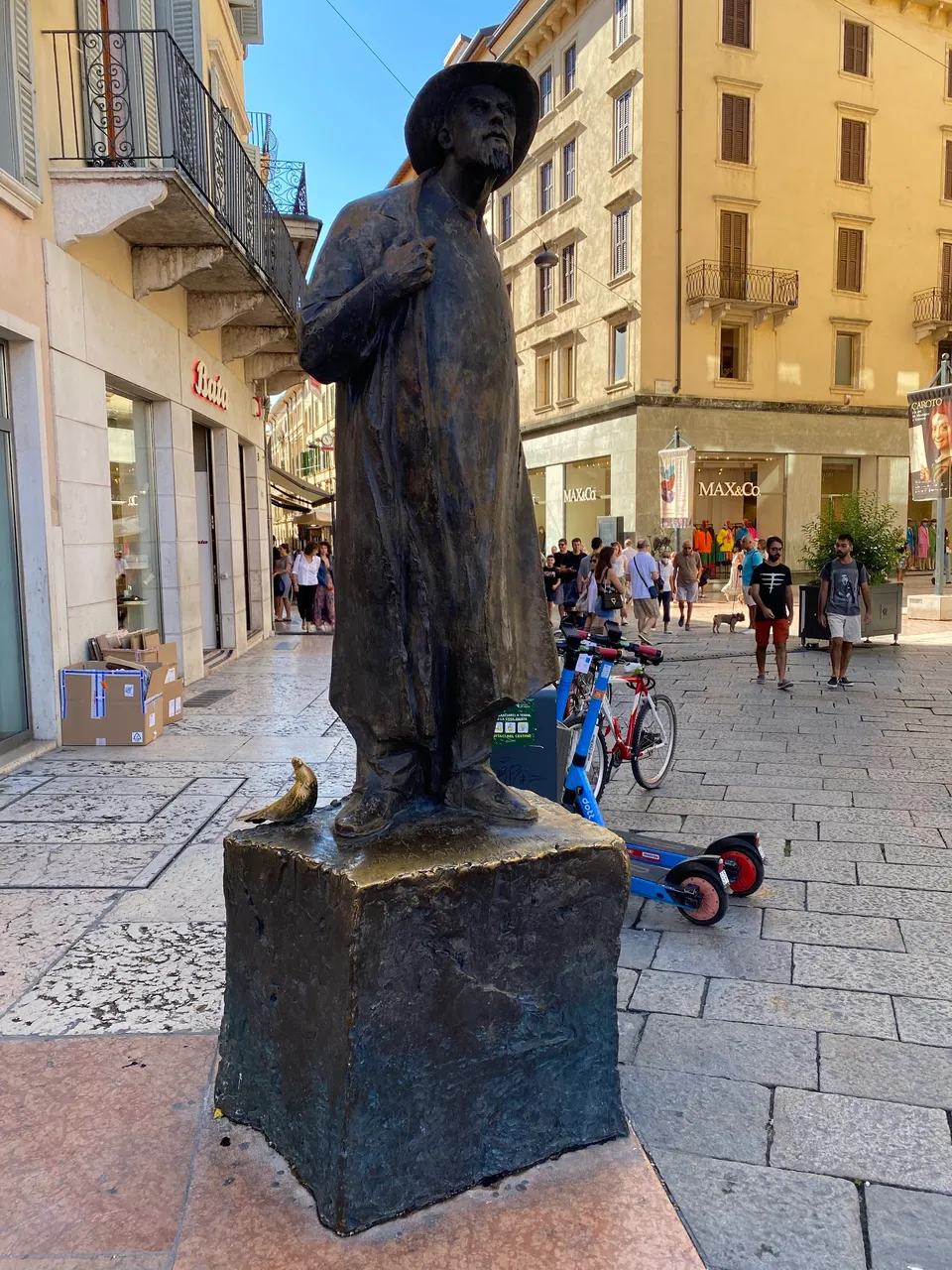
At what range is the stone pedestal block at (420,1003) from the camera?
210 centimetres

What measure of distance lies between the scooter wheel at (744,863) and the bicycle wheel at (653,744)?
5.83ft

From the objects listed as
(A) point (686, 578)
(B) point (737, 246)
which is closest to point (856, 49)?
(B) point (737, 246)

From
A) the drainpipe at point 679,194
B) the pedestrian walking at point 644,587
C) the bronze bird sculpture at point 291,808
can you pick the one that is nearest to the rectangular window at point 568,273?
the drainpipe at point 679,194

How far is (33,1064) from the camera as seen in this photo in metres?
2.78

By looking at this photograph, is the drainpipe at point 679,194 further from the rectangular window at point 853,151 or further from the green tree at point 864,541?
the green tree at point 864,541

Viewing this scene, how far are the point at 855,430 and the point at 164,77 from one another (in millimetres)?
23741

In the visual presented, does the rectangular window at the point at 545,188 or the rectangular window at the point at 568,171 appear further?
the rectangular window at the point at 545,188

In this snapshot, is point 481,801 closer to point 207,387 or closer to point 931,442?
point 207,387

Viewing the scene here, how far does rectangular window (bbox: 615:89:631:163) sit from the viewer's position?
25.6 m

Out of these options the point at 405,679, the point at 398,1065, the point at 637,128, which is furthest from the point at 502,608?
the point at 637,128

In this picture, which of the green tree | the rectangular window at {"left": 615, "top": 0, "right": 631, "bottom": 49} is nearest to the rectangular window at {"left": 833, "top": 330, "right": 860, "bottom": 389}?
the rectangular window at {"left": 615, "top": 0, "right": 631, "bottom": 49}

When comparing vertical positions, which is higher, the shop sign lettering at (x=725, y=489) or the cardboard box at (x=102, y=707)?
the shop sign lettering at (x=725, y=489)

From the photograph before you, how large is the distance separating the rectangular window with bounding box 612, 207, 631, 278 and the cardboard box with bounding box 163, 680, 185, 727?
2156 centimetres

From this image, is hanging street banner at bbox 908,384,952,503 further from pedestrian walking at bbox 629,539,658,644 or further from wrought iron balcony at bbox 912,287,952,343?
wrought iron balcony at bbox 912,287,952,343
